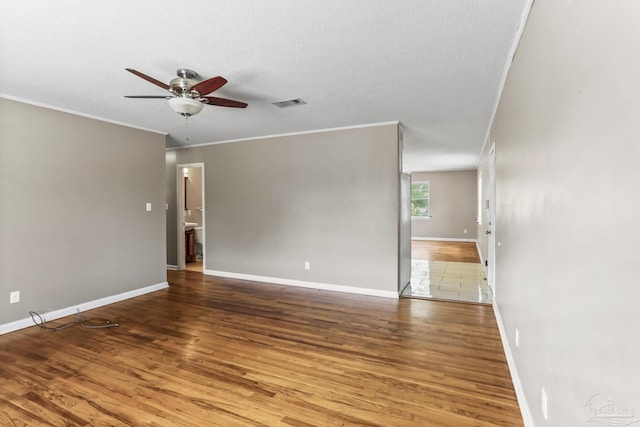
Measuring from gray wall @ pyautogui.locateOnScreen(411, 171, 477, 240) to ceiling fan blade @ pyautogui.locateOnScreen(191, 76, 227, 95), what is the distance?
993cm

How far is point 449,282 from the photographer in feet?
17.1

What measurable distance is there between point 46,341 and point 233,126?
3.30 meters

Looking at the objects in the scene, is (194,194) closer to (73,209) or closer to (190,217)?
(190,217)

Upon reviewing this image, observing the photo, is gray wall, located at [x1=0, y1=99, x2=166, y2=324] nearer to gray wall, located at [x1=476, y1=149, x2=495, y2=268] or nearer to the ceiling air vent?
the ceiling air vent

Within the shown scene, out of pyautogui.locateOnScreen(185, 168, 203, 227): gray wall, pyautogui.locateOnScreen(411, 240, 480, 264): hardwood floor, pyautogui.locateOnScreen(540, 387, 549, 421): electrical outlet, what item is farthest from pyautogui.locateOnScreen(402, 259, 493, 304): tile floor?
pyautogui.locateOnScreen(185, 168, 203, 227): gray wall

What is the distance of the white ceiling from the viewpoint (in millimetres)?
1866

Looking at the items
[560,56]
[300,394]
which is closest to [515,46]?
[560,56]

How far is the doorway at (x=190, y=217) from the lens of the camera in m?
6.18

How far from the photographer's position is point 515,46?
→ 2203mm

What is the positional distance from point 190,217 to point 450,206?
8.37 meters

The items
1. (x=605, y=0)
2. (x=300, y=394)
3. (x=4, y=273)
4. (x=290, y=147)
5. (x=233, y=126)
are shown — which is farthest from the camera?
(x=290, y=147)

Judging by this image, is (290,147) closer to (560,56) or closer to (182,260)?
(182,260)

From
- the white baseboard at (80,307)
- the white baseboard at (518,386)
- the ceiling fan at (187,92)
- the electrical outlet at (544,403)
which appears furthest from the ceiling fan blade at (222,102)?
the white baseboard at (80,307)

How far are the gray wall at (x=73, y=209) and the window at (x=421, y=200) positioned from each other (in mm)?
8859
